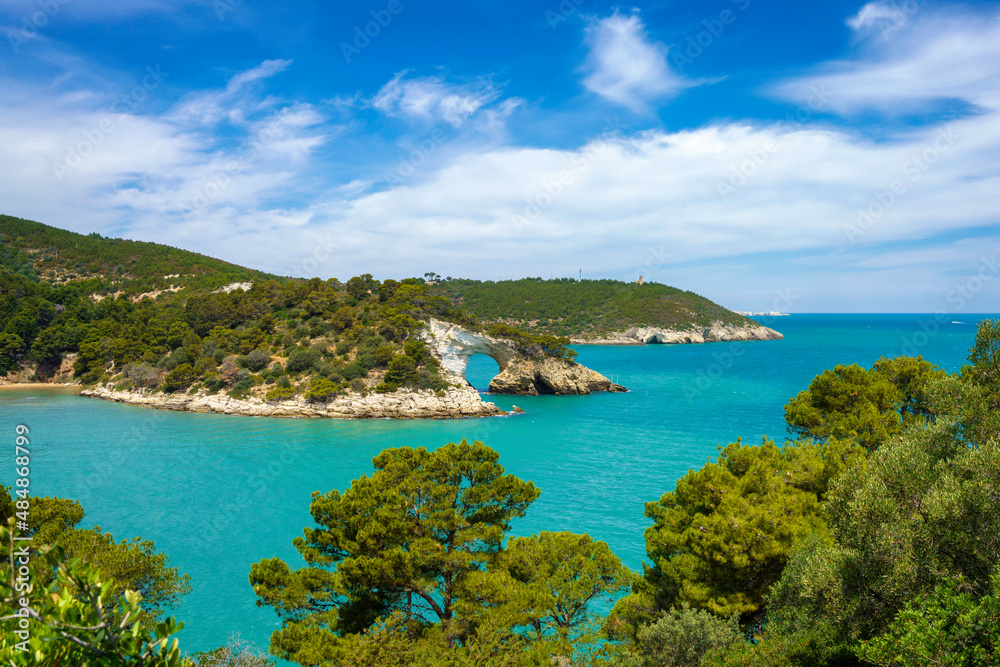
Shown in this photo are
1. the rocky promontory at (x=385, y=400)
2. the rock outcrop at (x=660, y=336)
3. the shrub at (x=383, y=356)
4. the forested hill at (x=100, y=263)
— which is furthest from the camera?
the rock outcrop at (x=660, y=336)

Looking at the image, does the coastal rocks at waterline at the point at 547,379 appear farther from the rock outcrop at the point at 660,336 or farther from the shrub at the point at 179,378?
the rock outcrop at the point at 660,336

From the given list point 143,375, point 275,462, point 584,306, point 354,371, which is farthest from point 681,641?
point 584,306

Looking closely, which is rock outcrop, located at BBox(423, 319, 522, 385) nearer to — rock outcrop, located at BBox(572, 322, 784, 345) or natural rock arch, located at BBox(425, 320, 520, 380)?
natural rock arch, located at BBox(425, 320, 520, 380)

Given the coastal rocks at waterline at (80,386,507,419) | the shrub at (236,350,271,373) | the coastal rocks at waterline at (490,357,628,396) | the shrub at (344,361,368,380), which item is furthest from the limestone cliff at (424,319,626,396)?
the shrub at (236,350,271,373)

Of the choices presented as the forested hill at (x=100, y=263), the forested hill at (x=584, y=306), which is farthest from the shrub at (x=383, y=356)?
the forested hill at (x=584, y=306)

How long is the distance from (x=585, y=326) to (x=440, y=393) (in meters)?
86.2

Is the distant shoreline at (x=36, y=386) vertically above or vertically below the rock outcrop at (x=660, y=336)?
below

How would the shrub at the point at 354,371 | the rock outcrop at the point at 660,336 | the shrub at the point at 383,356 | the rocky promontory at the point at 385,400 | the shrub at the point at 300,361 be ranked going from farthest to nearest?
the rock outcrop at the point at 660,336 < the shrub at the point at 383,356 < the shrub at the point at 300,361 < the shrub at the point at 354,371 < the rocky promontory at the point at 385,400

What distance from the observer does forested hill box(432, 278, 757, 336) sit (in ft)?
410

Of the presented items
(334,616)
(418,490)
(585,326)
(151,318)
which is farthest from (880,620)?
(585,326)

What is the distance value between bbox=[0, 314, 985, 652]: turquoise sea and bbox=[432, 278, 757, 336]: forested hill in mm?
70370

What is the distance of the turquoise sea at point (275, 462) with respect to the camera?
18.4 m

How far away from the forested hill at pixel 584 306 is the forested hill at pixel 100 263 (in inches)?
2222

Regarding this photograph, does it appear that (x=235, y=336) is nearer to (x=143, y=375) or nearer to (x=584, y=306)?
(x=143, y=375)
